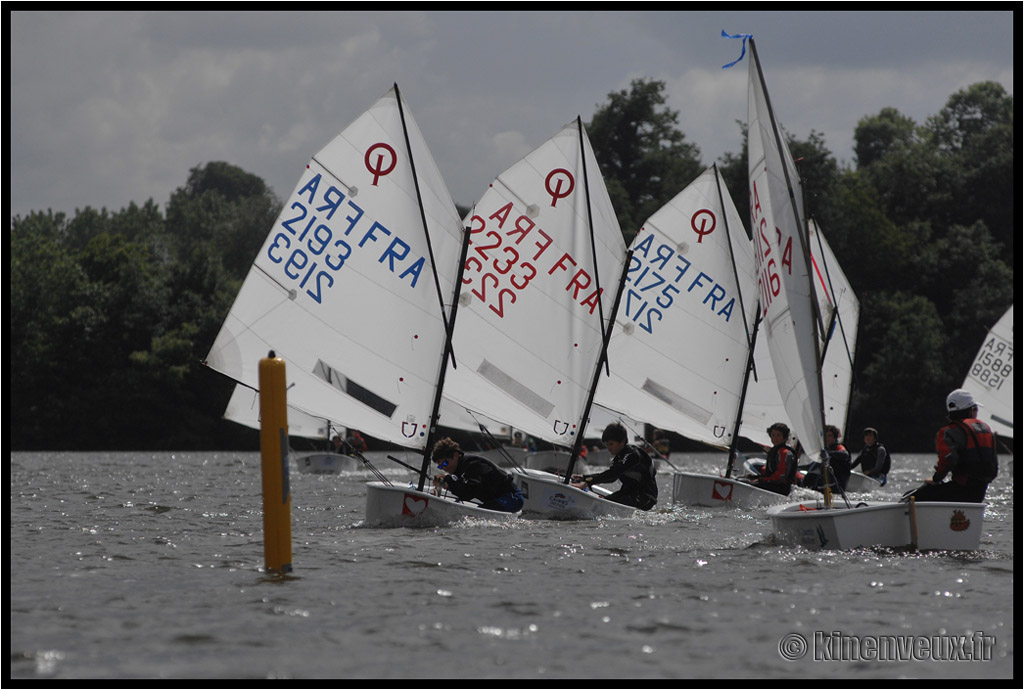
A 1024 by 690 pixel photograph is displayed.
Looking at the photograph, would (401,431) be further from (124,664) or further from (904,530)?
(124,664)

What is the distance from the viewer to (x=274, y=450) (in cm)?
982

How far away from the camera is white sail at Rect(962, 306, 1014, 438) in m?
33.0

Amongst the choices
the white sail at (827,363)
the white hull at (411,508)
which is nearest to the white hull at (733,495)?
the white hull at (411,508)

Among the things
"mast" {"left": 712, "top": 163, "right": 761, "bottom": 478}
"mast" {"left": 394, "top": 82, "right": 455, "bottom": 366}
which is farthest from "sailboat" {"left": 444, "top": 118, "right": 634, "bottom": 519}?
"mast" {"left": 712, "top": 163, "right": 761, "bottom": 478}

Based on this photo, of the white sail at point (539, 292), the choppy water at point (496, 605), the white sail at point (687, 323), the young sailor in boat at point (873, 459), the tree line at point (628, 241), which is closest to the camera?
the choppy water at point (496, 605)

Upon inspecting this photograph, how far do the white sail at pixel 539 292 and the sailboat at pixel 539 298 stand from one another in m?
0.01

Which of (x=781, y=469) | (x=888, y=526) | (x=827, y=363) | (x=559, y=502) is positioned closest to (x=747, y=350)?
(x=781, y=469)

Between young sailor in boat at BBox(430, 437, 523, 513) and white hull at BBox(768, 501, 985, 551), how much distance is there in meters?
3.73

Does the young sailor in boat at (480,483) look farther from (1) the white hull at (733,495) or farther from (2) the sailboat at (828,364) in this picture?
(2) the sailboat at (828,364)

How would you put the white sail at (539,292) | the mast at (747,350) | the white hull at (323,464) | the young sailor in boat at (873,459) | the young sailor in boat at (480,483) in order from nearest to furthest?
1. the young sailor in boat at (480,483)
2. the white sail at (539,292)
3. the mast at (747,350)
4. the young sailor in boat at (873,459)
5. the white hull at (323,464)

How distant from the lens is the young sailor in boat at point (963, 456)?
36.6 ft

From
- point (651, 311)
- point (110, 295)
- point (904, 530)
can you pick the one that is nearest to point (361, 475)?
point (651, 311)

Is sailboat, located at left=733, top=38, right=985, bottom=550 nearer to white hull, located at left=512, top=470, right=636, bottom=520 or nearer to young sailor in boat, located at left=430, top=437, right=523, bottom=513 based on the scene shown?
white hull, located at left=512, top=470, right=636, bottom=520

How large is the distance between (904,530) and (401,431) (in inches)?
229
